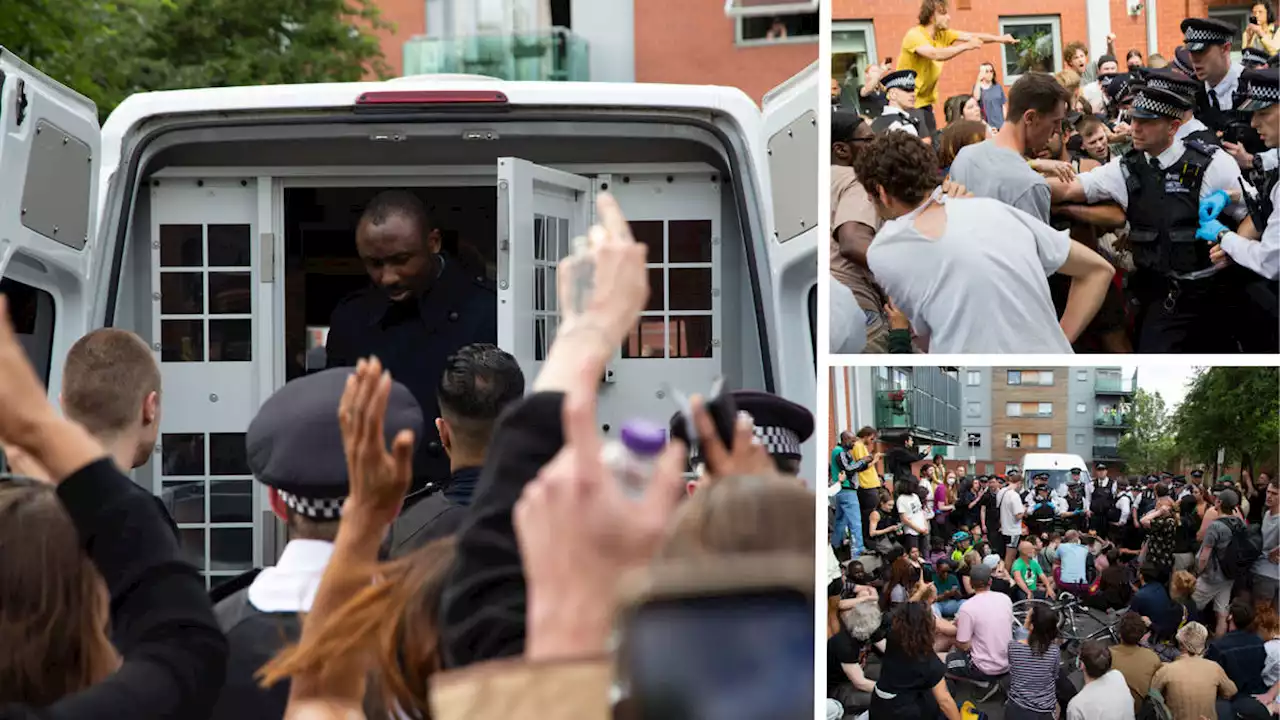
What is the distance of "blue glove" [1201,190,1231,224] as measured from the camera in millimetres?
2959

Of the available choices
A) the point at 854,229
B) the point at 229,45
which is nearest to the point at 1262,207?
the point at 854,229

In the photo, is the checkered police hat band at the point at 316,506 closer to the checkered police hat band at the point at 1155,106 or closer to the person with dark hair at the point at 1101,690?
the person with dark hair at the point at 1101,690

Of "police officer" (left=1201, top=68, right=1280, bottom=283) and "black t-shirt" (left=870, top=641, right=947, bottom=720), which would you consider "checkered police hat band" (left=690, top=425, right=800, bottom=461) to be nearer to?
"black t-shirt" (left=870, top=641, right=947, bottom=720)

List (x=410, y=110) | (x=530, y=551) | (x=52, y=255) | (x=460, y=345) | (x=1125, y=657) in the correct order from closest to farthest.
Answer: (x=530, y=551), (x=1125, y=657), (x=52, y=255), (x=410, y=110), (x=460, y=345)

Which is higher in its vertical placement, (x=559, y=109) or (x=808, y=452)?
(x=559, y=109)

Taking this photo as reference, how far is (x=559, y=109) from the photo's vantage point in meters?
3.94

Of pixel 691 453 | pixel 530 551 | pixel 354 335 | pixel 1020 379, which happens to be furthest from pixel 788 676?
pixel 354 335

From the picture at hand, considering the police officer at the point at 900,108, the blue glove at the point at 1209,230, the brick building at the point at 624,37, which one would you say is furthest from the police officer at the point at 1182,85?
the brick building at the point at 624,37

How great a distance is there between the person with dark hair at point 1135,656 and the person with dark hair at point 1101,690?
0.01m

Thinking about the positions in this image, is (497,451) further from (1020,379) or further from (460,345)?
(460,345)

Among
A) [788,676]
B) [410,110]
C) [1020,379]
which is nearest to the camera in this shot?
[788,676]

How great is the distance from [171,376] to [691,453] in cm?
227

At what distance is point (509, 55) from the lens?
69.5 ft

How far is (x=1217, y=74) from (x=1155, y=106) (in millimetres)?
143
